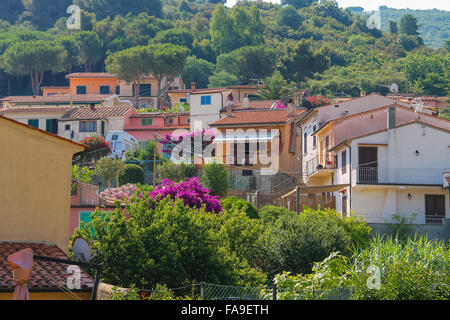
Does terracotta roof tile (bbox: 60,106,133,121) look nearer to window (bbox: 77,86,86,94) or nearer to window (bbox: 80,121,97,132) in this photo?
window (bbox: 80,121,97,132)

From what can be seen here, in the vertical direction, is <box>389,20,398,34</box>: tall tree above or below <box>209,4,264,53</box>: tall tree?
above

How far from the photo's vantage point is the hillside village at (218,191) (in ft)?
59.0

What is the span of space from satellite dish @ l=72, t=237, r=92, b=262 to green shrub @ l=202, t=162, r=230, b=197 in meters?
24.5

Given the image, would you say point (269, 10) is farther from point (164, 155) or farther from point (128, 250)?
point (128, 250)

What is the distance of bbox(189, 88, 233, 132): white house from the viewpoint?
6406 cm

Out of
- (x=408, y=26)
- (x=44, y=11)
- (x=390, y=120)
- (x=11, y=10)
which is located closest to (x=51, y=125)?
(x=390, y=120)

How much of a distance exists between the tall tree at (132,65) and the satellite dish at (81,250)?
7434 cm

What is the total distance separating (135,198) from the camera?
22047mm

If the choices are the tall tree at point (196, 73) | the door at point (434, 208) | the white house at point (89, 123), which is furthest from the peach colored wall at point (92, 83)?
the door at point (434, 208)

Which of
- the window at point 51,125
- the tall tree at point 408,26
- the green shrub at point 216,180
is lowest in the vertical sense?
the green shrub at point 216,180

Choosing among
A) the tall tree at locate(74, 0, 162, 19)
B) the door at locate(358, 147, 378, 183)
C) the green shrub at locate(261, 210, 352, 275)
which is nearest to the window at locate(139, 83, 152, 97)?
the door at locate(358, 147, 378, 183)

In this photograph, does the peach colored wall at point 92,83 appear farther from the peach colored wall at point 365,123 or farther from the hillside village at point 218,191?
the peach colored wall at point 365,123

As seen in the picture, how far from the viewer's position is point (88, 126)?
66312 mm

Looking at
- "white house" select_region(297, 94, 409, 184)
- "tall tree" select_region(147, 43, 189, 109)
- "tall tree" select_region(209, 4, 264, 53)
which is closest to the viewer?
"white house" select_region(297, 94, 409, 184)
